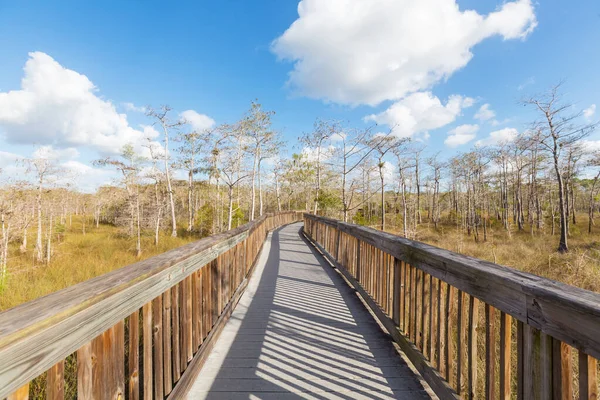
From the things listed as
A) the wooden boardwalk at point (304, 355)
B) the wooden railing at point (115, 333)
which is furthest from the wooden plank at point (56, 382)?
the wooden boardwalk at point (304, 355)

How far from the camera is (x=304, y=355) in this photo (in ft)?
8.75

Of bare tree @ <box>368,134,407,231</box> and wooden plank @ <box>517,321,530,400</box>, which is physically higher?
bare tree @ <box>368,134,407,231</box>

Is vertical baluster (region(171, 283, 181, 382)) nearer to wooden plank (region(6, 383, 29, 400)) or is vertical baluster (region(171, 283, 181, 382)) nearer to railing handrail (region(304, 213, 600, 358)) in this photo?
wooden plank (region(6, 383, 29, 400))

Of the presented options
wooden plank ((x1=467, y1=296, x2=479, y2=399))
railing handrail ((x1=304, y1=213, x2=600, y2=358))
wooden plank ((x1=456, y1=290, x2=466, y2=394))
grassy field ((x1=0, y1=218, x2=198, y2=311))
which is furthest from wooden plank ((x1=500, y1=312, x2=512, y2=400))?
grassy field ((x1=0, y1=218, x2=198, y2=311))

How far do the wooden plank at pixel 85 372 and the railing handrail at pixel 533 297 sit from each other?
1914 mm

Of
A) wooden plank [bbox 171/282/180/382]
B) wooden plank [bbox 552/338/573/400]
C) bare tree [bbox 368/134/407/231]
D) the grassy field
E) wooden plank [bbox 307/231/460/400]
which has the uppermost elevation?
bare tree [bbox 368/134/407/231]

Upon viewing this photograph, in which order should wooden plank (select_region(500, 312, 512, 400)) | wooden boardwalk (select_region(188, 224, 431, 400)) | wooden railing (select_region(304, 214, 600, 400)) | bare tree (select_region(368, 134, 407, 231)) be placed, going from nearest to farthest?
wooden railing (select_region(304, 214, 600, 400)) < wooden plank (select_region(500, 312, 512, 400)) < wooden boardwalk (select_region(188, 224, 431, 400)) < bare tree (select_region(368, 134, 407, 231))

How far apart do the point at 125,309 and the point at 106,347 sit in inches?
6.6

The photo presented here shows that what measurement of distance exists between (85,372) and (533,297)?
196 cm

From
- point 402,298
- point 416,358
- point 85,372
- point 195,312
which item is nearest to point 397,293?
point 402,298

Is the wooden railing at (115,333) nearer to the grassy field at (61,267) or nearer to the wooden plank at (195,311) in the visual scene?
the wooden plank at (195,311)

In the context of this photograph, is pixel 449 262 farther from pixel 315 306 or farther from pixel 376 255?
pixel 315 306

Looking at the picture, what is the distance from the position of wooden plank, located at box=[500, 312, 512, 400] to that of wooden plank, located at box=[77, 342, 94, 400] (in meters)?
1.99

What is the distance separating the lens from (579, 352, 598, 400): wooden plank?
3.35 feet
